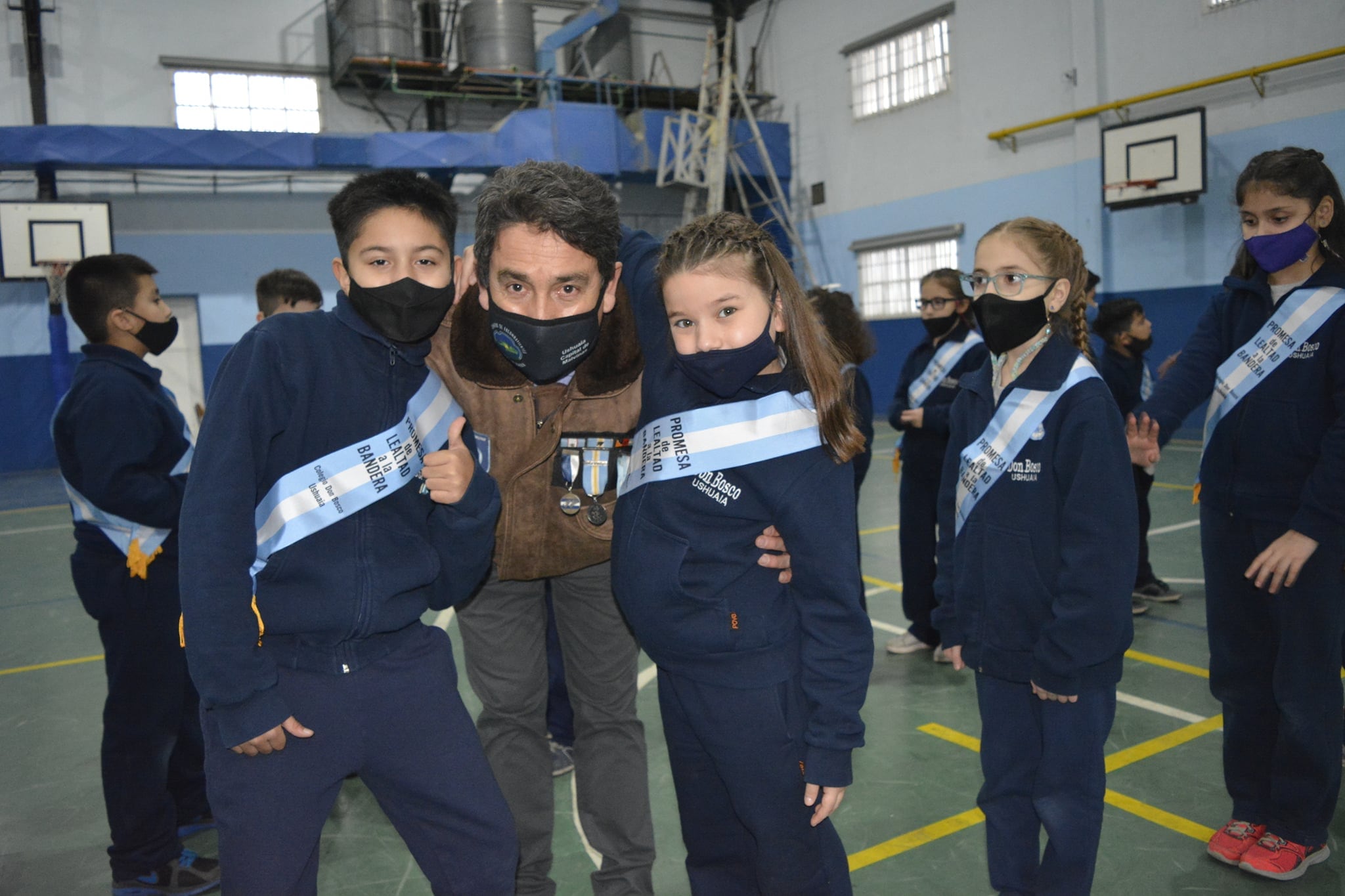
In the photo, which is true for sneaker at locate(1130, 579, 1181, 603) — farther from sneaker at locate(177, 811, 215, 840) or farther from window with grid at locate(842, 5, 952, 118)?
window with grid at locate(842, 5, 952, 118)

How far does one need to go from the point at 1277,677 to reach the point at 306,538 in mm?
2673

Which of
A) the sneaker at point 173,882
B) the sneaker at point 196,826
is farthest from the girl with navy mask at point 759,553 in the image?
the sneaker at point 196,826

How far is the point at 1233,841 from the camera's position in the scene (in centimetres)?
289

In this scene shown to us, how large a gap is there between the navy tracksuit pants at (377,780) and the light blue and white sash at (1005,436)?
Result: 1407mm

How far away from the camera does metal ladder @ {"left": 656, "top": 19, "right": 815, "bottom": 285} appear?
1622 centimetres

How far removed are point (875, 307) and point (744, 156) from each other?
371 centimetres

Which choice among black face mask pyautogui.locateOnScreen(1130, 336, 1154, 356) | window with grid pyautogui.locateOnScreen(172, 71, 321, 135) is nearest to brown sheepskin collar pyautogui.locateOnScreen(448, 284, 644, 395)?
black face mask pyautogui.locateOnScreen(1130, 336, 1154, 356)

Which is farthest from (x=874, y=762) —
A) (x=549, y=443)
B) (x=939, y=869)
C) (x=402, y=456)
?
(x=402, y=456)

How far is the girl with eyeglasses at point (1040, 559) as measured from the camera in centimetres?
221

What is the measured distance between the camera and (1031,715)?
7.93 ft

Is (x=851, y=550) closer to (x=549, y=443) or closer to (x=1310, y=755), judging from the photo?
(x=549, y=443)

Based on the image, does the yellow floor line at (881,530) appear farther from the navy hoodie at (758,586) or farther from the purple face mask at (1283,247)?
the navy hoodie at (758,586)

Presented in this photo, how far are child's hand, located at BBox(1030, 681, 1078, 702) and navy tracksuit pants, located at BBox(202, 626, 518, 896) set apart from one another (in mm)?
1268

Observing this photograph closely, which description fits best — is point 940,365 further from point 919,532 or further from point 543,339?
point 543,339
